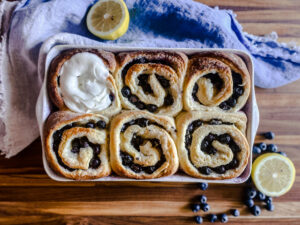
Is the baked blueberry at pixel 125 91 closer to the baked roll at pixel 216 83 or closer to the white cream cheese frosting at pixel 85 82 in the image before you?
the white cream cheese frosting at pixel 85 82

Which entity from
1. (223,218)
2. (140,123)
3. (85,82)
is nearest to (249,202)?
(223,218)

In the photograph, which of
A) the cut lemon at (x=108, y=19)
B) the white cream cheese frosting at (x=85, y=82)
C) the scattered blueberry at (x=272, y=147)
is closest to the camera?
the white cream cheese frosting at (x=85, y=82)

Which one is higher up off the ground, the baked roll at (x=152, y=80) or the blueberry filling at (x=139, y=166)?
the baked roll at (x=152, y=80)

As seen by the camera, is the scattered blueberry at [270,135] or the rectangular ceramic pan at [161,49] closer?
the rectangular ceramic pan at [161,49]

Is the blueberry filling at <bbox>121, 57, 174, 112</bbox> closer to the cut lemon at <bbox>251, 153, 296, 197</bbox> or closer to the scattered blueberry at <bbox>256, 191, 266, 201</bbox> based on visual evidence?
the cut lemon at <bbox>251, 153, 296, 197</bbox>

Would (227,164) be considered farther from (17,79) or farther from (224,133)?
(17,79)

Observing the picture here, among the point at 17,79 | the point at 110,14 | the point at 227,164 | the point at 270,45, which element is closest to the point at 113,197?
the point at 227,164

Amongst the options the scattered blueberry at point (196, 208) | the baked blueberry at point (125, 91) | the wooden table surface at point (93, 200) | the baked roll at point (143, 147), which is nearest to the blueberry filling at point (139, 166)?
the baked roll at point (143, 147)
